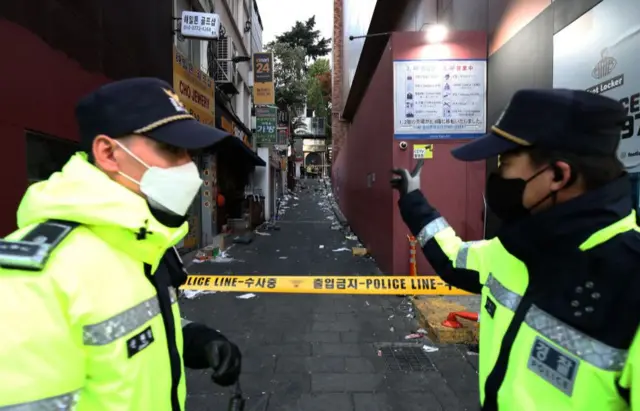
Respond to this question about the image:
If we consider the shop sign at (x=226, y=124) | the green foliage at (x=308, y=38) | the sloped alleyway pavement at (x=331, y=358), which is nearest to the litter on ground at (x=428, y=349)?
the sloped alleyway pavement at (x=331, y=358)

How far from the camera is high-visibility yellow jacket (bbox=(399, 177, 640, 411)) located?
3.72 feet

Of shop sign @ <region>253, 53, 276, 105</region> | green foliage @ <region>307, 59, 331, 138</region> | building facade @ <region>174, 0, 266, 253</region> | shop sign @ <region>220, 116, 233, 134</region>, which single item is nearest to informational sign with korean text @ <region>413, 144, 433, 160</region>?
building facade @ <region>174, 0, 266, 253</region>

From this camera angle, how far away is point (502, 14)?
569 cm

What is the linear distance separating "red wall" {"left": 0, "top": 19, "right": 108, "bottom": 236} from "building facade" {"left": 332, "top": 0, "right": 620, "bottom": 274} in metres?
4.71

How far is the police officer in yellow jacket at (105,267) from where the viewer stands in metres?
1.02

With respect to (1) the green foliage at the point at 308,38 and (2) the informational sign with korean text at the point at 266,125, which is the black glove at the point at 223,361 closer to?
(2) the informational sign with korean text at the point at 266,125

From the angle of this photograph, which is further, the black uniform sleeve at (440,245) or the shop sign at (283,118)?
the shop sign at (283,118)

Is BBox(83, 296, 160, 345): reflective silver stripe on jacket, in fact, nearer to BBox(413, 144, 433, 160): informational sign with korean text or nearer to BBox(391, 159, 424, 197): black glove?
BBox(391, 159, 424, 197): black glove

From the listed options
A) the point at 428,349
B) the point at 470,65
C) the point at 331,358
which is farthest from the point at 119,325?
the point at 470,65

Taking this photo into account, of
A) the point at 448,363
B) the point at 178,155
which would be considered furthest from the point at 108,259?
the point at 448,363

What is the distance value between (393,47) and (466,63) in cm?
119

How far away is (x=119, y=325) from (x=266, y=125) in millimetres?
18107

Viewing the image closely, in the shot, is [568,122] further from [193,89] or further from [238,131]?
[238,131]

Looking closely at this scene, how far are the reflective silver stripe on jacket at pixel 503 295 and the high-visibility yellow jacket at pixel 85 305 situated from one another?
1.21m
